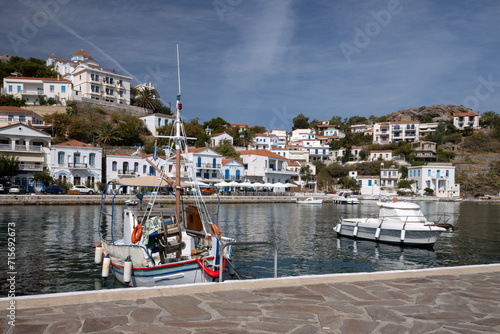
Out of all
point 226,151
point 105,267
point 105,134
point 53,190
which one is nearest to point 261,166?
point 226,151

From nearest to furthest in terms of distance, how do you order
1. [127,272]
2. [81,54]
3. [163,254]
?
[127,272], [163,254], [81,54]

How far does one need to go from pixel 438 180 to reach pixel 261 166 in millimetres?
46152

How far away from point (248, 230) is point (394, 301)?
79.4 ft

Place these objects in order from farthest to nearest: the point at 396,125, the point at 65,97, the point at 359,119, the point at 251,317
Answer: the point at 359,119, the point at 396,125, the point at 65,97, the point at 251,317

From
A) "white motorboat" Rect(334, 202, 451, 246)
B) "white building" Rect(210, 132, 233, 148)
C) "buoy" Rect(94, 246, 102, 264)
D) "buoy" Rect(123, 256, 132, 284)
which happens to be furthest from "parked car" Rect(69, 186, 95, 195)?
"buoy" Rect(123, 256, 132, 284)

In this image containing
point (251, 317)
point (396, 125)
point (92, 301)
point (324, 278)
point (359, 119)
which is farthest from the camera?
point (359, 119)

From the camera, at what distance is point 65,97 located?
266 feet

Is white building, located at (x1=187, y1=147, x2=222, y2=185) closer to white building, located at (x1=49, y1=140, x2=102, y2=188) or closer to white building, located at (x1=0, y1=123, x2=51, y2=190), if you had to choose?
white building, located at (x1=49, y1=140, x2=102, y2=188)

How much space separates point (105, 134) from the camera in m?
71.0

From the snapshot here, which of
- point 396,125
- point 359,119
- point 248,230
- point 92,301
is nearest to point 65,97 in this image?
point 248,230

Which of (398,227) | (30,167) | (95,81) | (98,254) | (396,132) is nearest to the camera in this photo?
(98,254)

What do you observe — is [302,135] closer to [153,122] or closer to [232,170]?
[232,170]

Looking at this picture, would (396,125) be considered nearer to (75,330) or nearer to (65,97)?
(65,97)

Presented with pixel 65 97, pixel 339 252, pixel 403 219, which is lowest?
pixel 339 252
